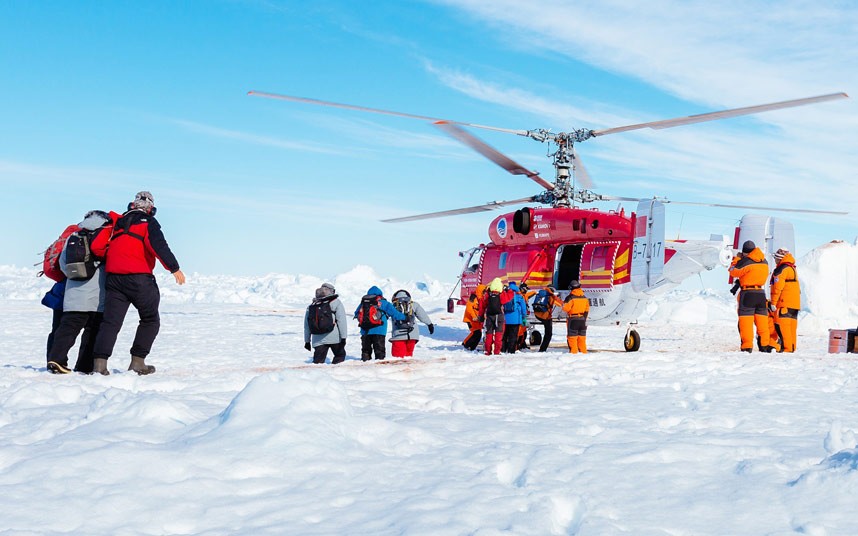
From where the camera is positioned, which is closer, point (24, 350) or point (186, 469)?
point (186, 469)

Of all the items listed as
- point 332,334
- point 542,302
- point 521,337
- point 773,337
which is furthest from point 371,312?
point 773,337

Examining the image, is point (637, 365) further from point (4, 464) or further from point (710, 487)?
point (4, 464)

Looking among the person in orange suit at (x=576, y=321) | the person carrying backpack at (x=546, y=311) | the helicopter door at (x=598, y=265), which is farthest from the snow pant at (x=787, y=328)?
the person carrying backpack at (x=546, y=311)

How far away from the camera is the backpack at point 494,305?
38.9 ft

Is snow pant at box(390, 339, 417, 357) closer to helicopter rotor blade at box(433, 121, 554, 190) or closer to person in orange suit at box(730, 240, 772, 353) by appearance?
helicopter rotor blade at box(433, 121, 554, 190)

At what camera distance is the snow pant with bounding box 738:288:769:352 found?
991cm

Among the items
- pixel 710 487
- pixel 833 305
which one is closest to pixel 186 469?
pixel 710 487

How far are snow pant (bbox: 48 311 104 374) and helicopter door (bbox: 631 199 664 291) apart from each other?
899 centimetres

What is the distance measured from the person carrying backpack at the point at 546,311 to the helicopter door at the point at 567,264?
2.03 feet

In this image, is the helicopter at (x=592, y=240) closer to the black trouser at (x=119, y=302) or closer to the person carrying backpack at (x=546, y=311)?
the person carrying backpack at (x=546, y=311)

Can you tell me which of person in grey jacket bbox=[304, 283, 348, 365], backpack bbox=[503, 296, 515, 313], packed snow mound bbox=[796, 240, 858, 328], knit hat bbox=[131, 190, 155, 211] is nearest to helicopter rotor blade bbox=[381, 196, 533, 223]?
backpack bbox=[503, 296, 515, 313]

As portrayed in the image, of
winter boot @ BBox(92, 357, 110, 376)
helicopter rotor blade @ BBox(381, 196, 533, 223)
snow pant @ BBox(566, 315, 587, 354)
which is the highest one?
helicopter rotor blade @ BBox(381, 196, 533, 223)

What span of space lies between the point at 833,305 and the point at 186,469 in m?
33.0

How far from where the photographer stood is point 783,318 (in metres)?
10.6
